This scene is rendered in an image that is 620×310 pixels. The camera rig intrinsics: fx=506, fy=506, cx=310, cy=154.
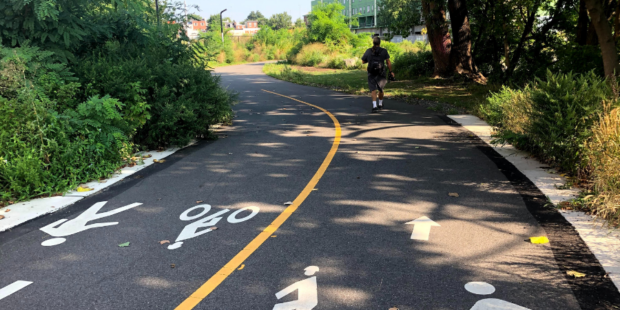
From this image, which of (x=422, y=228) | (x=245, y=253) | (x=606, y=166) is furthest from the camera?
(x=606, y=166)

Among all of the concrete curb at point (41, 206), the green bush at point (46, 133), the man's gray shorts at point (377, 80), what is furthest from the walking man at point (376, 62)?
the concrete curb at point (41, 206)

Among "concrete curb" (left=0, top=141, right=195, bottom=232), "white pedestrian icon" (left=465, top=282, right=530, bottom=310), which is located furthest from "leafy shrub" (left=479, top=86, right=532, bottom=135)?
"concrete curb" (left=0, top=141, right=195, bottom=232)

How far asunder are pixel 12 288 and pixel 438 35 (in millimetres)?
23375

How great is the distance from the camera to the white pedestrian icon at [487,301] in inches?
148

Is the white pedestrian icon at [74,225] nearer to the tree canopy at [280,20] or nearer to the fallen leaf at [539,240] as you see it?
the fallen leaf at [539,240]

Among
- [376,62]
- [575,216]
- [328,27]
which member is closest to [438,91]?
[376,62]

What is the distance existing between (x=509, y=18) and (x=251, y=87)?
13147 millimetres

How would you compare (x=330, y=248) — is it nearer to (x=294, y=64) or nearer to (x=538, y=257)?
(x=538, y=257)

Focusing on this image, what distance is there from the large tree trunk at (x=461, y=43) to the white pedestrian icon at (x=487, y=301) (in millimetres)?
20225

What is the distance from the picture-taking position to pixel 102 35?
37.2ft

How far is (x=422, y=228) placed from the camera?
546 cm

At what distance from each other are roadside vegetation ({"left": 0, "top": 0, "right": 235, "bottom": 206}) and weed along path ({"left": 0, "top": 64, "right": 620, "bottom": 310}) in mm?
844

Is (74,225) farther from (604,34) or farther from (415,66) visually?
(415,66)

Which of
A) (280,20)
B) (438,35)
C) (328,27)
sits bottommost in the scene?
(438,35)
